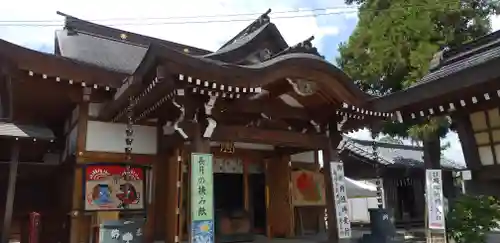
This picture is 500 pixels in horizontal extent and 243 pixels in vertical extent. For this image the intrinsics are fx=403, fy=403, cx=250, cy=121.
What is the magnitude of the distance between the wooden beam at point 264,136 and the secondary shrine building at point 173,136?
0.08ft

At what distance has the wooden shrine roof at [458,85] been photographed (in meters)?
5.34

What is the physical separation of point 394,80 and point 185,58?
28.4ft

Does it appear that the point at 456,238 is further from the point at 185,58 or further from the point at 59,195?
the point at 59,195

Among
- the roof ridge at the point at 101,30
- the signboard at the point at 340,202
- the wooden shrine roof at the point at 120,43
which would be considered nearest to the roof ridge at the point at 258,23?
the wooden shrine roof at the point at 120,43

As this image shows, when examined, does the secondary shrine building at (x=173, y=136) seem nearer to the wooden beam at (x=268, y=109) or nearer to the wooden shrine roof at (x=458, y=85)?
the wooden beam at (x=268, y=109)

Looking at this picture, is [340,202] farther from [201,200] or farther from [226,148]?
[201,200]

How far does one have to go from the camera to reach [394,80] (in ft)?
41.6

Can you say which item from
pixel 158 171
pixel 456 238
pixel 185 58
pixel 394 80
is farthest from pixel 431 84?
pixel 394 80

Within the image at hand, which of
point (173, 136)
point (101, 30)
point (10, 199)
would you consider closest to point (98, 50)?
point (101, 30)

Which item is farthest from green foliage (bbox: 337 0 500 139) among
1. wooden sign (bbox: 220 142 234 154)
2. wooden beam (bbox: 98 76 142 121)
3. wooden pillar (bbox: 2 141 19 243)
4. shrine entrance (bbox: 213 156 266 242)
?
wooden pillar (bbox: 2 141 19 243)

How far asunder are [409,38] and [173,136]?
26.6 ft

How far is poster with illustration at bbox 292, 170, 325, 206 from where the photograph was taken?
10344 millimetres

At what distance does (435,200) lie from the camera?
6.39m

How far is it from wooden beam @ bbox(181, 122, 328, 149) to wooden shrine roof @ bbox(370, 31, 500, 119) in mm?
1874
